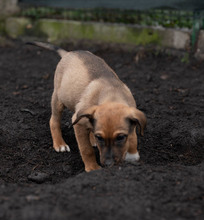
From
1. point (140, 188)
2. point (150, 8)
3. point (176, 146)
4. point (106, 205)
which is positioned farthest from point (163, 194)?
point (150, 8)

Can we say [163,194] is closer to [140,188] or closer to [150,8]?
[140,188]

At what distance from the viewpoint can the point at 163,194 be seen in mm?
3369

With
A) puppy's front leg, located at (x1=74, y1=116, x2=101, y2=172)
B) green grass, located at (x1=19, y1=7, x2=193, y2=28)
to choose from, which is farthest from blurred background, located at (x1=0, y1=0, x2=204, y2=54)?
puppy's front leg, located at (x1=74, y1=116, x2=101, y2=172)

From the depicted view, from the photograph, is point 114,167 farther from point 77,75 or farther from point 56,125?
point 56,125

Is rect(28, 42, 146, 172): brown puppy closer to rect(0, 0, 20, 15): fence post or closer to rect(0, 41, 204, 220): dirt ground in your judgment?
rect(0, 41, 204, 220): dirt ground

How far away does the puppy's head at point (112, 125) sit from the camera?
3.93 m

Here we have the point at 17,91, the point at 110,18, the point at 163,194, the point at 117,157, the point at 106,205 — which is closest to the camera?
the point at 106,205

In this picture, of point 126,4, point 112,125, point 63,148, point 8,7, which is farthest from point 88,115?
point 8,7

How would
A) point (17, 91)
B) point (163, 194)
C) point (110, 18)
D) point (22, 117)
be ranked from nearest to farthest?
point (163, 194) < point (22, 117) < point (17, 91) < point (110, 18)

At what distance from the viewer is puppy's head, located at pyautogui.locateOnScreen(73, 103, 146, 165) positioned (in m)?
3.93

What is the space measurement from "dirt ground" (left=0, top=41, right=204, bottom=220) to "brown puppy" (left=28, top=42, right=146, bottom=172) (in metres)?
0.22

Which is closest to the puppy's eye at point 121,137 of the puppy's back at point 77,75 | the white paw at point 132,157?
the white paw at point 132,157

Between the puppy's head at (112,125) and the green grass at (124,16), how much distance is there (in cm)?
437

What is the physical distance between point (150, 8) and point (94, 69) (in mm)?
3587
